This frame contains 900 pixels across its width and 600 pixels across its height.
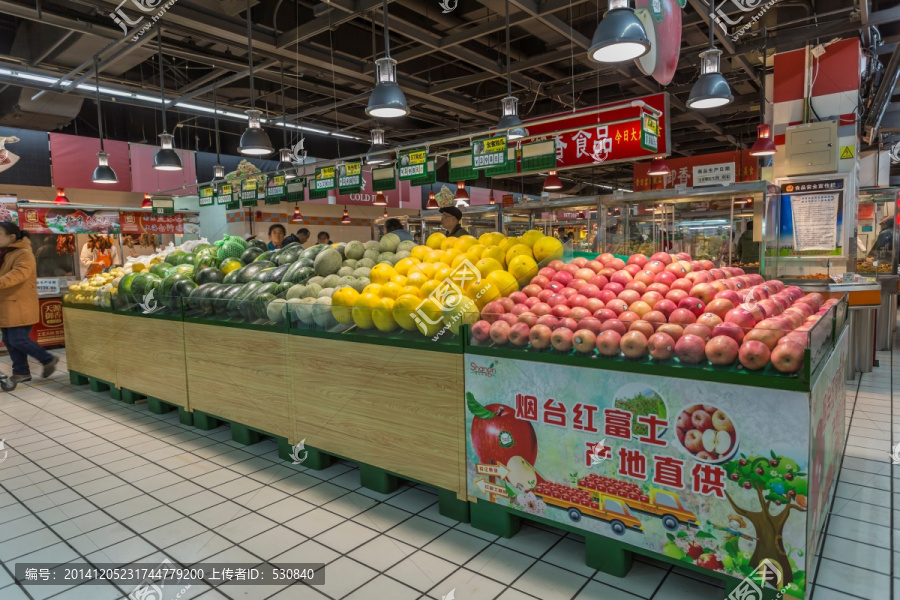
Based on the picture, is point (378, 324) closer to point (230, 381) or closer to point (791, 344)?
point (230, 381)

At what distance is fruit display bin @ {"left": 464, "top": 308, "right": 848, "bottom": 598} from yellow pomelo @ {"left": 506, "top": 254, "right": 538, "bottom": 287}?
0.65 meters

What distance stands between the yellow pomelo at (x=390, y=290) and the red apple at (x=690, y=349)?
1.60 meters

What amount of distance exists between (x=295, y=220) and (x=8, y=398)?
8595 millimetres

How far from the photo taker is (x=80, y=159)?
400 inches

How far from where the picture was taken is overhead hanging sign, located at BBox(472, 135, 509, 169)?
6.05 meters

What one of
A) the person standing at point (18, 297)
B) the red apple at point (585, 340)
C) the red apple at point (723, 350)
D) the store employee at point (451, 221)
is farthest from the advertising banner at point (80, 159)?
the red apple at point (723, 350)

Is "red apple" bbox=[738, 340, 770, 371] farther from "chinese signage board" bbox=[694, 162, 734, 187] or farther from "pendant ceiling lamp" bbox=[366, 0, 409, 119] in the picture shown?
"chinese signage board" bbox=[694, 162, 734, 187]

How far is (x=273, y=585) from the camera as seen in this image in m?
2.27

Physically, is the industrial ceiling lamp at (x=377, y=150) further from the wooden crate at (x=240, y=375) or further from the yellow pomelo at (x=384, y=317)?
the yellow pomelo at (x=384, y=317)

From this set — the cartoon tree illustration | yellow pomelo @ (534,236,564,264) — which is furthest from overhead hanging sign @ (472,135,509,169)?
the cartoon tree illustration

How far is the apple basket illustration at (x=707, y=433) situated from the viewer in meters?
1.94

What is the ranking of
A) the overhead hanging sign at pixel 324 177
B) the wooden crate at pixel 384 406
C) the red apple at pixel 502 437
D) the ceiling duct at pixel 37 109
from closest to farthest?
the red apple at pixel 502 437, the wooden crate at pixel 384 406, the overhead hanging sign at pixel 324 177, the ceiling duct at pixel 37 109

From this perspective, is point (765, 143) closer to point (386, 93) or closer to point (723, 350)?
point (386, 93)

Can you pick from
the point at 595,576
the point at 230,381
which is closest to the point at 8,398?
the point at 230,381
